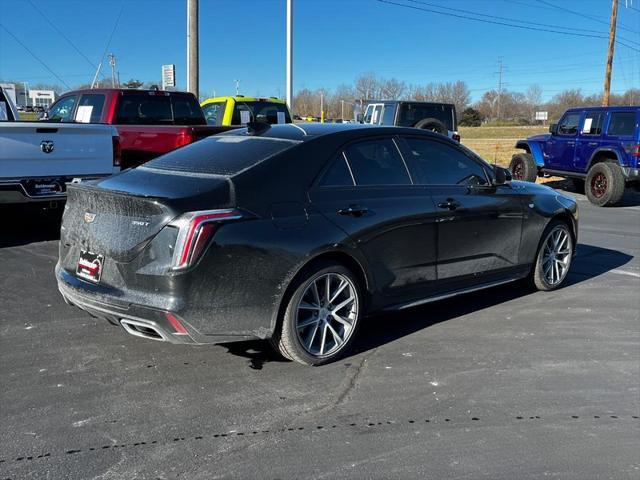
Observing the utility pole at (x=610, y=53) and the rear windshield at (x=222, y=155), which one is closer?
the rear windshield at (x=222, y=155)

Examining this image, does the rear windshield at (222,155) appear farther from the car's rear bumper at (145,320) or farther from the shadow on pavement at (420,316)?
the shadow on pavement at (420,316)

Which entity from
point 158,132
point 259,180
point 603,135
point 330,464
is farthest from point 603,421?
point 603,135

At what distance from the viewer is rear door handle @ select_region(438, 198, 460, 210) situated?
509cm

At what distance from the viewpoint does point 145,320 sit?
12.4 feet

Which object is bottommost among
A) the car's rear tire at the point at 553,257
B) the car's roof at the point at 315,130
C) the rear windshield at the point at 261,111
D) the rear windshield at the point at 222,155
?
the car's rear tire at the point at 553,257

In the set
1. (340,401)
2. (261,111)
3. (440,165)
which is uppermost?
(261,111)

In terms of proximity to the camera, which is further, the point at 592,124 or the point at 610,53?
the point at 610,53

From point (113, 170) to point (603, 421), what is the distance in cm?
651

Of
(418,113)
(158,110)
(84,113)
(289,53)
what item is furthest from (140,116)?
(289,53)

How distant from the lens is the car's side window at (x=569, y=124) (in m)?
15.1

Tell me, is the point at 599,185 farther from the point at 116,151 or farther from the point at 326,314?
the point at 326,314

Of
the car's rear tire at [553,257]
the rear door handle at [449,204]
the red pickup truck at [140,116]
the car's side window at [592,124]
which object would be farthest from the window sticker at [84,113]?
the car's side window at [592,124]

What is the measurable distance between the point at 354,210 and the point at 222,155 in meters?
1.03

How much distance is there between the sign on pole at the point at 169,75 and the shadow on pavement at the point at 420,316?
12.9m
